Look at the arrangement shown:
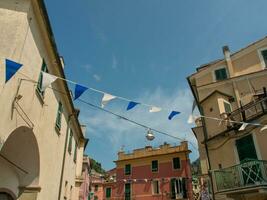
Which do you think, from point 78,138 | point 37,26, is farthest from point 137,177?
point 37,26

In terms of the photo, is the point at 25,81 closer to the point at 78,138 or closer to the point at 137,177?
the point at 78,138

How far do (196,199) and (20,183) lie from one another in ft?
91.7

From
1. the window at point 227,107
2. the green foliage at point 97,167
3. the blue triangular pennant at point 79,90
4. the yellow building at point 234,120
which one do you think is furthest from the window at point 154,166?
the green foliage at point 97,167

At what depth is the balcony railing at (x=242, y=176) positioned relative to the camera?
1117cm

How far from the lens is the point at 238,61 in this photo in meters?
16.7

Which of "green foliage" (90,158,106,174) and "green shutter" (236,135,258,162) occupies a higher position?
"green foliage" (90,158,106,174)

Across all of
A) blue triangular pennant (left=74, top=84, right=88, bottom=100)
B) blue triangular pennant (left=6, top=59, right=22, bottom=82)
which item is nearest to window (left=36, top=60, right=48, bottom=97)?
blue triangular pennant (left=74, top=84, right=88, bottom=100)

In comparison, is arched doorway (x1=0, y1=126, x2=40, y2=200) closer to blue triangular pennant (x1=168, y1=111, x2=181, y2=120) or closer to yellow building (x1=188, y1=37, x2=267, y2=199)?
blue triangular pennant (x1=168, y1=111, x2=181, y2=120)

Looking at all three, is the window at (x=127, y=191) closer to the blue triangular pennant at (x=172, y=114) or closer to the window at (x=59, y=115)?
the window at (x=59, y=115)

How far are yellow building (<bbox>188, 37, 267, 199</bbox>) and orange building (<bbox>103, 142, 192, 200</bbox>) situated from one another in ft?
55.8

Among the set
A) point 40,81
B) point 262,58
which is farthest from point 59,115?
point 262,58

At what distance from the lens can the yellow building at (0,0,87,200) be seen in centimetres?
688

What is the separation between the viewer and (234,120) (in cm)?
1409

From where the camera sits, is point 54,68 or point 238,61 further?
point 238,61
